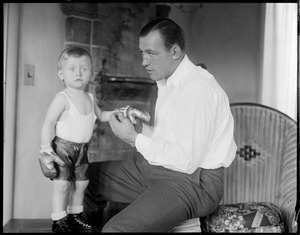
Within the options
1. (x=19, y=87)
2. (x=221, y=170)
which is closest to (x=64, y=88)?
(x=19, y=87)

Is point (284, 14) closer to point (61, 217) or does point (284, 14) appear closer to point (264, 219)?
point (264, 219)

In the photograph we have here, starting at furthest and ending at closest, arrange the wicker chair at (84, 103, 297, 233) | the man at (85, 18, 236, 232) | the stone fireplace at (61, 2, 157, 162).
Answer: the wicker chair at (84, 103, 297, 233) → the stone fireplace at (61, 2, 157, 162) → the man at (85, 18, 236, 232)

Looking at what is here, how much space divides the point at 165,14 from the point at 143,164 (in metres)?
Result: 0.47

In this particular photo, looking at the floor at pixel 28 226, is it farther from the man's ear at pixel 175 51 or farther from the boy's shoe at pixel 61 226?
the man's ear at pixel 175 51

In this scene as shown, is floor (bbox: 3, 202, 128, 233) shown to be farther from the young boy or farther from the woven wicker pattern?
the woven wicker pattern

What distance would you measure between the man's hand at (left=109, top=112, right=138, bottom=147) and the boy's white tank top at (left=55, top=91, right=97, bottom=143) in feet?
0.21

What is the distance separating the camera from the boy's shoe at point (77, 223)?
1.28m

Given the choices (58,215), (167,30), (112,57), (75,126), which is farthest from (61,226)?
(167,30)

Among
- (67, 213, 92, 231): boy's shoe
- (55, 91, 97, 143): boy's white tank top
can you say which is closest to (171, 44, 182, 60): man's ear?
(55, 91, 97, 143): boy's white tank top

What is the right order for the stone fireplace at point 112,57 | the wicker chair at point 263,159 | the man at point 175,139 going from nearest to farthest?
the man at point 175,139, the stone fireplace at point 112,57, the wicker chair at point 263,159

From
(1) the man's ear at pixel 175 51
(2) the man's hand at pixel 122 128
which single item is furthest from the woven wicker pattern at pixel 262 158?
(2) the man's hand at pixel 122 128

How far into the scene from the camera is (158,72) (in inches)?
50.8

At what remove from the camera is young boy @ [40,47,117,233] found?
48.3 inches

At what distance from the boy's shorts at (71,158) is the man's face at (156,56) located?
291 mm
